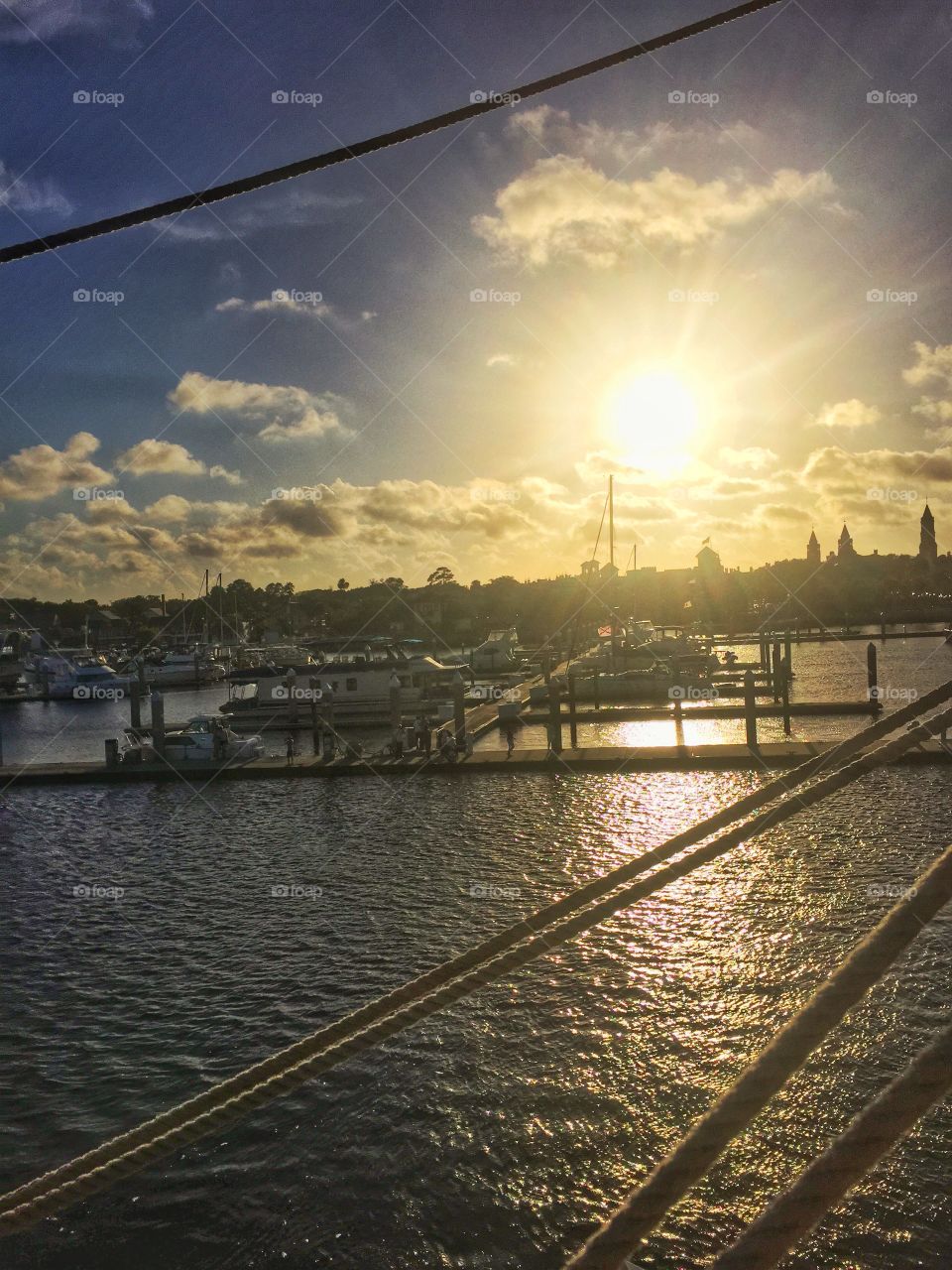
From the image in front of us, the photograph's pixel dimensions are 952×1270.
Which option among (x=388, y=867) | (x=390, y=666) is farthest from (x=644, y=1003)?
(x=390, y=666)

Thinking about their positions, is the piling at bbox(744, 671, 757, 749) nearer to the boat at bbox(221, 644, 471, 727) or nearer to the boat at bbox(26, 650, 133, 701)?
the boat at bbox(221, 644, 471, 727)

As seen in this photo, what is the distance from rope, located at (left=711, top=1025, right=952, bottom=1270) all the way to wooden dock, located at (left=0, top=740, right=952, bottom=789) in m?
24.2

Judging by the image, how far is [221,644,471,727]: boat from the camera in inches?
1721

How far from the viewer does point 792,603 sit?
135 metres

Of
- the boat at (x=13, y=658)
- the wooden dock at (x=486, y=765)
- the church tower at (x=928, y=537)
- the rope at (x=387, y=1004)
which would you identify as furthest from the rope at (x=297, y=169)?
the church tower at (x=928, y=537)

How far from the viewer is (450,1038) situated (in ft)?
35.0

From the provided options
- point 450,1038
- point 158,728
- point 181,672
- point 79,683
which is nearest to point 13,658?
point 79,683

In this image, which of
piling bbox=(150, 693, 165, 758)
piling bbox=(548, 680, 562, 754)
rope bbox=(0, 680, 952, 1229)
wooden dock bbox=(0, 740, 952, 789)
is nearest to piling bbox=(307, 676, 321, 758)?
wooden dock bbox=(0, 740, 952, 789)

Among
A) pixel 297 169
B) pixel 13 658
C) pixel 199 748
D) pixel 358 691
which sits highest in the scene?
pixel 297 169

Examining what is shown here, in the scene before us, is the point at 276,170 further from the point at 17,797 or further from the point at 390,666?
the point at 390,666

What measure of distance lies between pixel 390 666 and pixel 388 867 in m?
26.9

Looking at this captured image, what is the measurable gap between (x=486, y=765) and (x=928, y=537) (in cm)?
17971

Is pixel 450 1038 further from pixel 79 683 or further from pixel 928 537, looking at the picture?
pixel 928 537


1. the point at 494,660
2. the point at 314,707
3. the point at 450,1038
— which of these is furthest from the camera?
the point at 494,660
